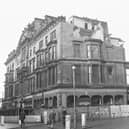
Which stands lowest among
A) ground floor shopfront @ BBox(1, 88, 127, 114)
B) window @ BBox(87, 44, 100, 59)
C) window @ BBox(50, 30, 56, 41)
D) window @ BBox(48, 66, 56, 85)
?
ground floor shopfront @ BBox(1, 88, 127, 114)

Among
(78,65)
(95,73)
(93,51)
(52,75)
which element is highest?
(93,51)

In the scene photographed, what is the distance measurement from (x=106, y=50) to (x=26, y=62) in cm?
2200

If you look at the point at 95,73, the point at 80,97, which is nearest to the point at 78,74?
the point at 95,73

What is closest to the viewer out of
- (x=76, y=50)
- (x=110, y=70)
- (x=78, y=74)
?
(x=78, y=74)

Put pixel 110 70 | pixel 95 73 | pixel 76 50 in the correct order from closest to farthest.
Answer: pixel 95 73 → pixel 76 50 → pixel 110 70

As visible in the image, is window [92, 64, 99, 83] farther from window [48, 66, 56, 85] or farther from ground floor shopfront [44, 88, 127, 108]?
window [48, 66, 56, 85]

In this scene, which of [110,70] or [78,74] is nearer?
[78,74]

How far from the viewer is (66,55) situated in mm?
43000

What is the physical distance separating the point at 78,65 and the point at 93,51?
385 cm

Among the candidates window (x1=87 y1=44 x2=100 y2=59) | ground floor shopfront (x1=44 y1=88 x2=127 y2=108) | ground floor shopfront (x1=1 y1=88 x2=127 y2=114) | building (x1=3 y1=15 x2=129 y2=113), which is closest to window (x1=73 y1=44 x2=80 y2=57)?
building (x1=3 y1=15 x2=129 y2=113)

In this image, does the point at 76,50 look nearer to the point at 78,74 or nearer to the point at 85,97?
the point at 78,74

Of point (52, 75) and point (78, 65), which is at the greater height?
point (78, 65)

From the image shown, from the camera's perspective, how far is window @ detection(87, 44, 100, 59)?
144 feet

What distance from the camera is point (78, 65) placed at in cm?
4338
